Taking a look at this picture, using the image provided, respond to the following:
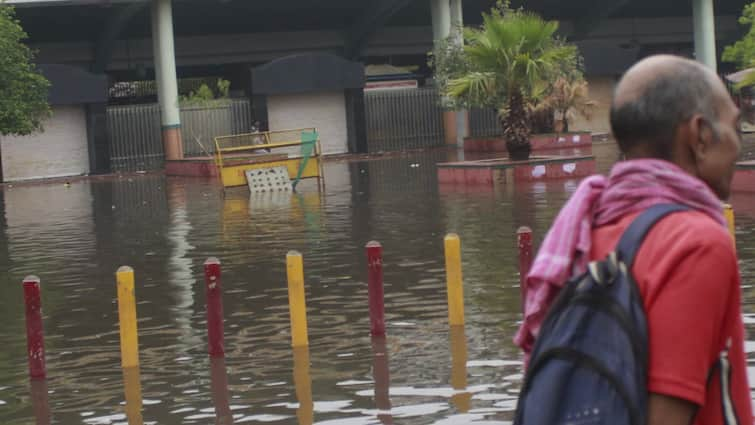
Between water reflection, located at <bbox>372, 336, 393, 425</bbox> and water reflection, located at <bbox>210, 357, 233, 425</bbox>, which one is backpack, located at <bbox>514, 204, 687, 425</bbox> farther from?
water reflection, located at <bbox>210, 357, 233, 425</bbox>

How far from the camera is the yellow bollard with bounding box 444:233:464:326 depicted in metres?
10.4

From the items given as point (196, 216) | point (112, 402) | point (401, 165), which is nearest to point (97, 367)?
point (112, 402)

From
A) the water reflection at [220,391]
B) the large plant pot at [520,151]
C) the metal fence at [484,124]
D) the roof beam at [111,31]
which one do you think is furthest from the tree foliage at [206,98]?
the water reflection at [220,391]

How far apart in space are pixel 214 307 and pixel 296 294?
59 centimetres

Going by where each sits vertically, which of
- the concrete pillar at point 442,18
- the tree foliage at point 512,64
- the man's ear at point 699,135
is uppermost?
the concrete pillar at point 442,18

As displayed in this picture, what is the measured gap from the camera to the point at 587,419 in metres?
2.78

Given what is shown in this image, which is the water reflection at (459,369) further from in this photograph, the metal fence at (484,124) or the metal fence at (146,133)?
the metal fence at (484,124)

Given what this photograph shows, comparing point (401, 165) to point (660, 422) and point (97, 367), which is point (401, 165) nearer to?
point (97, 367)

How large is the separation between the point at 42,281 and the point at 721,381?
13394 mm

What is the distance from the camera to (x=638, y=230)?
2.85 m

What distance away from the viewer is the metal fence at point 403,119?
49.7 m

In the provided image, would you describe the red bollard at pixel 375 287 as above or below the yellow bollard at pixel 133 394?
above

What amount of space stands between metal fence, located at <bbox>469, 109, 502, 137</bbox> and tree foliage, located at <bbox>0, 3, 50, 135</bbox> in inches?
816

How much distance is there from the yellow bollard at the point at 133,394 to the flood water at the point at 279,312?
1.2 inches
